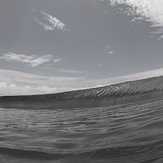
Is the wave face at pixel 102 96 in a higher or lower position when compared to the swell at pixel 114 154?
higher

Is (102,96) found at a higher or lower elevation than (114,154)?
higher

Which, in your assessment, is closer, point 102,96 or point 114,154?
point 114,154

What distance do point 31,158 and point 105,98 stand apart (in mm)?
6636

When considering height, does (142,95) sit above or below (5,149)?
above

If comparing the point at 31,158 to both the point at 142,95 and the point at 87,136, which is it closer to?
the point at 87,136

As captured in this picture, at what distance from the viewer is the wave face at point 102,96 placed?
26.5 feet

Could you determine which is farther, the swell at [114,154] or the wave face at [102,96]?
the wave face at [102,96]

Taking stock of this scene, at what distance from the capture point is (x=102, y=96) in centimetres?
904

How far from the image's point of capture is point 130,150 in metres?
2.68

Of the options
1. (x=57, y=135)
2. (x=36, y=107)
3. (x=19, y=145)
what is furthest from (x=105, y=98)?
(x=19, y=145)

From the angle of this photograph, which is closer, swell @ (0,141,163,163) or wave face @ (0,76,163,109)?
swell @ (0,141,163,163)

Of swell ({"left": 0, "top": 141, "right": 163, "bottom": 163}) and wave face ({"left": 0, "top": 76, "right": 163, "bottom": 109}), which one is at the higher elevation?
wave face ({"left": 0, "top": 76, "right": 163, "bottom": 109})

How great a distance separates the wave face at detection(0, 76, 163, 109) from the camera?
8070 mm

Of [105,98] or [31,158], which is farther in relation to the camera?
[105,98]
